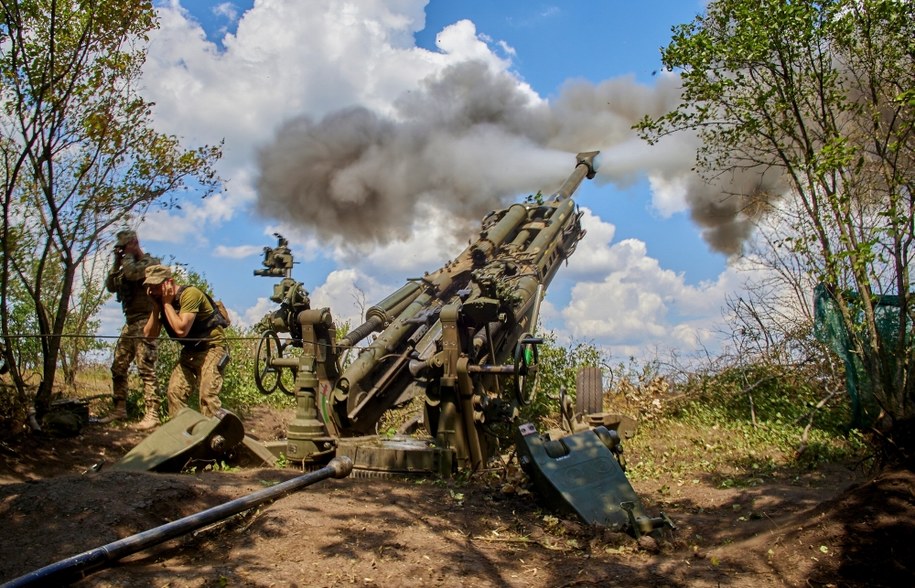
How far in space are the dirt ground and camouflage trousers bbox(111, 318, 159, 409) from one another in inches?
122

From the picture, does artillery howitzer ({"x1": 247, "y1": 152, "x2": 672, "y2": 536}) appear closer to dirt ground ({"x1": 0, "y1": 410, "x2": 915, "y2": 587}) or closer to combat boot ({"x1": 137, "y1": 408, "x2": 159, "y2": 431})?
dirt ground ({"x1": 0, "y1": 410, "x2": 915, "y2": 587})

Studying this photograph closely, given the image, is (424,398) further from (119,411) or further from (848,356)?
(848,356)

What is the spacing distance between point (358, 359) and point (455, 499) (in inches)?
91.0

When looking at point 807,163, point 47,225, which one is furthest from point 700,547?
point 47,225

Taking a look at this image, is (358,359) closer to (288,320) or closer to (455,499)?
(288,320)

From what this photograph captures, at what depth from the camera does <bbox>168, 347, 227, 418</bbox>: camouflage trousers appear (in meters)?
8.45

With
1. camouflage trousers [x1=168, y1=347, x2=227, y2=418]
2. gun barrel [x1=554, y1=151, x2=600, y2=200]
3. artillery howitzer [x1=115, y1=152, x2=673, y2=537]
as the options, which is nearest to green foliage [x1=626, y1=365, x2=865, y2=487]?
artillery howitzer [x1=115, y1=152, x2=673, y2=537]

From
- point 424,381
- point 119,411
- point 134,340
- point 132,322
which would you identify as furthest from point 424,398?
point 119,411

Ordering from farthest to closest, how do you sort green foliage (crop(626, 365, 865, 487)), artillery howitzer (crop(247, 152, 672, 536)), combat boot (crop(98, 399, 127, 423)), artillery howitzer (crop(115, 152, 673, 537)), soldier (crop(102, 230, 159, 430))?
combat boot (crop(98, 399, 127, 423)), soldier (crop(102, 230, 159, 430)), green foliage (crop(626, 365, 865, 487)), artillery howitzer (crop(247, 152, 672, 536)), artillery howitzer (crop(115, 152, 673, 537))

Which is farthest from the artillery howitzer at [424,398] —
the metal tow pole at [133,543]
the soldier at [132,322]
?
the soldier at [132,322]

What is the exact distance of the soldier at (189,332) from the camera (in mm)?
7988

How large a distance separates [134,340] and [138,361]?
0.28 m

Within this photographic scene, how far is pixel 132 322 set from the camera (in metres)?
8.99

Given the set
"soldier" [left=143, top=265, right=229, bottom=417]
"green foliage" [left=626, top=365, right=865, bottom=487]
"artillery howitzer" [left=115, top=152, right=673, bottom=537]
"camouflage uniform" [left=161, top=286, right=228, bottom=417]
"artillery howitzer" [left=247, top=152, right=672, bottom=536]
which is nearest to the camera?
"artillery howitzer" [left=115, top=152, right=673, bottom=537]
